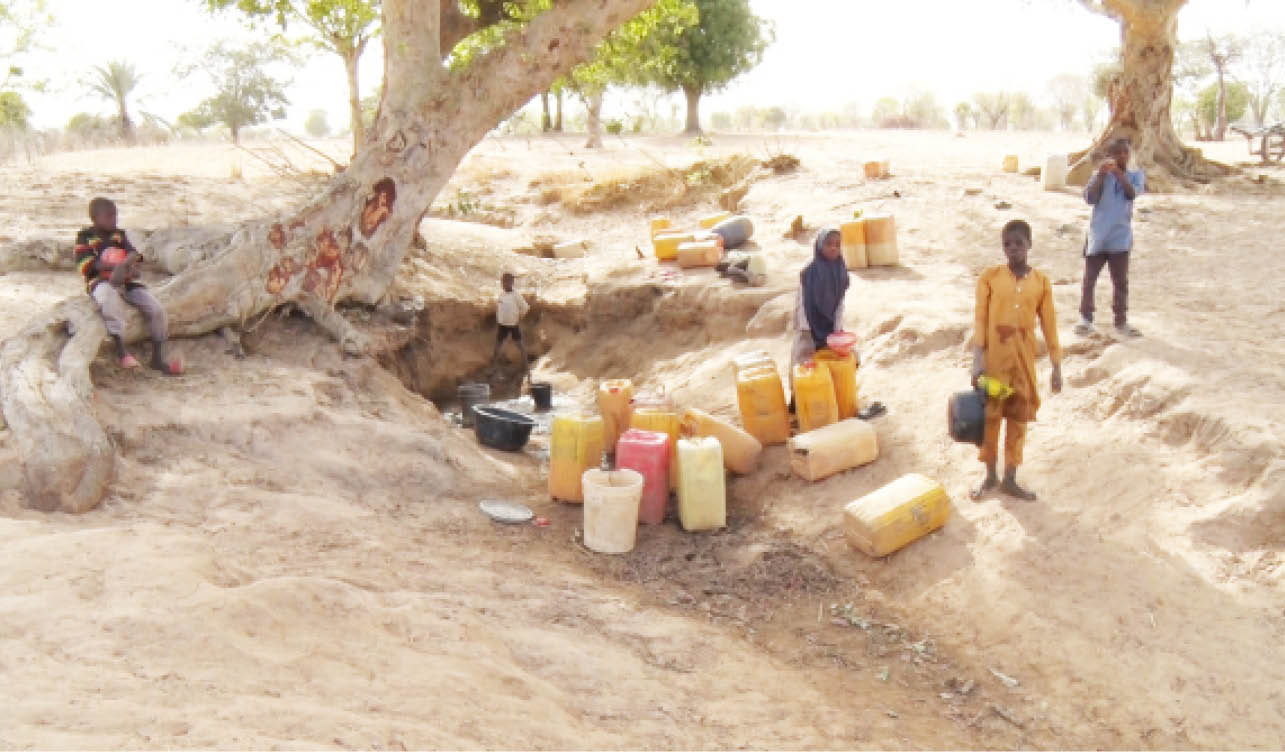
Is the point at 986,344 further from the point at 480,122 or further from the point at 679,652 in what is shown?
the point at 480,122

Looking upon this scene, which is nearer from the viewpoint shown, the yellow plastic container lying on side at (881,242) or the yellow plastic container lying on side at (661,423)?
the yellow plastic container lying on side at (661,423)

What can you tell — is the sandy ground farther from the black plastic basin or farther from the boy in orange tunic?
the boy in orange tunic

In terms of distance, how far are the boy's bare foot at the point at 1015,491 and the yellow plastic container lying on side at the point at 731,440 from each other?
1710mm

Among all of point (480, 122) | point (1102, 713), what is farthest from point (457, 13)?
point (1102, 713)

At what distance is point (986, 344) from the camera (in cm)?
485

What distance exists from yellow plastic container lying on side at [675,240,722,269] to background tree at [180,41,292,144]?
101 feet

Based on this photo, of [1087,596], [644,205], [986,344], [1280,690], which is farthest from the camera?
[644,205]

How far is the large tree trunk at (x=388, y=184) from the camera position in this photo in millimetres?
7316

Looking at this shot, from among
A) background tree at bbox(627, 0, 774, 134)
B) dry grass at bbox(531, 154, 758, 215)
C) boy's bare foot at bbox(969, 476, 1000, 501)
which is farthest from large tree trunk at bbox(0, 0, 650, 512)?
background tree at bbox(627, 0, 774, 134)

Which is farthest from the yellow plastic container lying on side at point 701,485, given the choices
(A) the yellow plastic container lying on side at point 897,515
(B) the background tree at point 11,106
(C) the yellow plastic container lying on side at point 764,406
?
(B) the background tree at point 11,106

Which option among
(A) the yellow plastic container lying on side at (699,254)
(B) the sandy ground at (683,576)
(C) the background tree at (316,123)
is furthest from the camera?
(C) the background tree at (316,123)

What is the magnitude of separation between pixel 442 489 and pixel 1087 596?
365 centimetres

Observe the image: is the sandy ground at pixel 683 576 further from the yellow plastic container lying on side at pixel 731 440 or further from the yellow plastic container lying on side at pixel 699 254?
the yellow plastic container lying on side at pixel 699 254

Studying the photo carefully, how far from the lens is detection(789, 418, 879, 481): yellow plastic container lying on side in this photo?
19.5 ft
